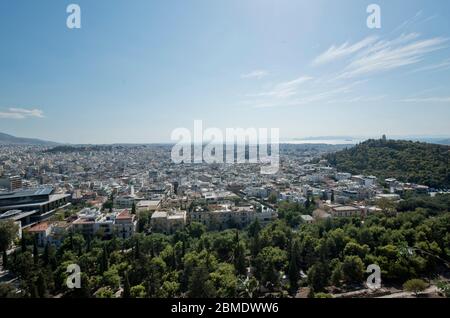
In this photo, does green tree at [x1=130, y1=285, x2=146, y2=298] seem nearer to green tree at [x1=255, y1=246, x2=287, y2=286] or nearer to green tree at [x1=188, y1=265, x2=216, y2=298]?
green tree at [x1=188, y1=265, x2=216, y2=298]

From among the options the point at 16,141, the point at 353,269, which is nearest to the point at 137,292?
the point at 353,269

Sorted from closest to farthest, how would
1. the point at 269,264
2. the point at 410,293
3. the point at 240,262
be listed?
the point at 410,293 < the point at 269,264 < the point at 240,262

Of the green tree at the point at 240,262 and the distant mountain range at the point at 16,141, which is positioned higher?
the distant mountain range at the point at 16,141

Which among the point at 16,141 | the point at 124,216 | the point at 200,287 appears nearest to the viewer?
the point at 200,287

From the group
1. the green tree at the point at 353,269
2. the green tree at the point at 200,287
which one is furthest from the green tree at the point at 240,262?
the green tree at the point at 353,269

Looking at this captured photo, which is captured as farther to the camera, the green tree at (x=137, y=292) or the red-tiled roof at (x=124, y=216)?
the red-tiled roof at (x=124, y=216)

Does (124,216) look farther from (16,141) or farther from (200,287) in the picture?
(16,141)

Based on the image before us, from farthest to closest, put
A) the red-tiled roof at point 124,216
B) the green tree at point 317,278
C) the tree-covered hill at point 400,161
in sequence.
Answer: the tree-covered hill at point 400,161 < the red-tiled roof at point 124,216 < the green tree at point 317,278

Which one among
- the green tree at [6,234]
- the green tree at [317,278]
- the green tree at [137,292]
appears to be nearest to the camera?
the green tree at [137,292]

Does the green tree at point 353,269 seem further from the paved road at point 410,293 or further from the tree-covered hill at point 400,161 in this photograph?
the tree-covered hill at point 400,161
